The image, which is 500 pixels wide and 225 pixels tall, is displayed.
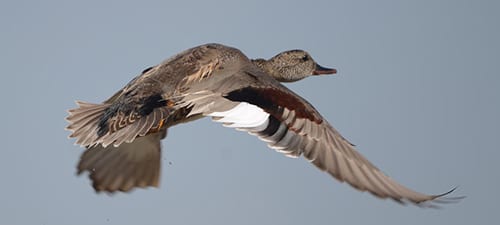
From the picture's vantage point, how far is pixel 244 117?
23.2 feet

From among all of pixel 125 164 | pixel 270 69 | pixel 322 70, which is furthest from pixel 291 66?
pixel 125 164

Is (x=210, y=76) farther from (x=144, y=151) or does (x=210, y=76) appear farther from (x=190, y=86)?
(x=144, y=151)

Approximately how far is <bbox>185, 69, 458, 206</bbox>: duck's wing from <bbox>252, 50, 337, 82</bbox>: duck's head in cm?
223

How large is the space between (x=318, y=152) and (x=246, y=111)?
2.27ft

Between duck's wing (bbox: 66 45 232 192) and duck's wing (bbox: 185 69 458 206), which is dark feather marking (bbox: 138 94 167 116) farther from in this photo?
duck's wing (bbox: 185 69 458 206)

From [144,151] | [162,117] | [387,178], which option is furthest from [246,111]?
[144,151]

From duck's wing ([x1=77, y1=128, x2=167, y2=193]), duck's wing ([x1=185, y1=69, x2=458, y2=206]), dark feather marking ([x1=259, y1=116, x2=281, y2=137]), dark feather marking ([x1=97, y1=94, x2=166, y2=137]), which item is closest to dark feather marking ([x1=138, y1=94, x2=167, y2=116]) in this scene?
dark feather marking ([x1=97, y1=94, x2=166, y2=137])

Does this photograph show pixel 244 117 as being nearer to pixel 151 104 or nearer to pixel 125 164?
pixel 151 104

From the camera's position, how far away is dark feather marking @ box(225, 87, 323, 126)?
7.24m

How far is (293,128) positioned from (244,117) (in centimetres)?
40

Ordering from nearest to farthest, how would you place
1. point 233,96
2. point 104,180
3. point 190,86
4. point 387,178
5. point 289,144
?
1. point 387,178
2. point 289,144
3. point 233,96
4. point 190,86
5. point 104,180

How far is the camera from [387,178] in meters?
6.54

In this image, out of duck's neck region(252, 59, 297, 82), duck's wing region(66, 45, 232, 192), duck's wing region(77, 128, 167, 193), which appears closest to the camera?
duck's wing region(66, 45, 232, 192)

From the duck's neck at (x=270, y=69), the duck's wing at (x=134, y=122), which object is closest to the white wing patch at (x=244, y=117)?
the duck's wing at (x=134, y=122)
